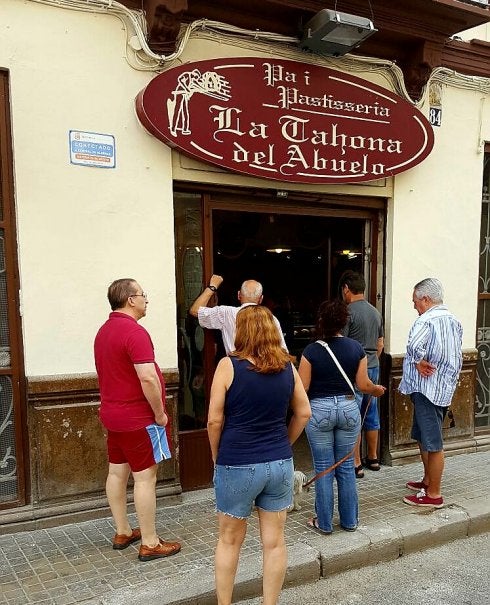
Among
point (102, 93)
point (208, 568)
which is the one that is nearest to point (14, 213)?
point (102, 93)

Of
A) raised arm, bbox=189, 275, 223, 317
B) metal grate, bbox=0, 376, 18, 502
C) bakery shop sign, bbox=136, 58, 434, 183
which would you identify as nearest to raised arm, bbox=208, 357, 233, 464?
raised arm, bbox=189, 275, 223, 317

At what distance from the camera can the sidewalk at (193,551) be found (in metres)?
3.05

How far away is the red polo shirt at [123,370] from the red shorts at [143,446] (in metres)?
0.05

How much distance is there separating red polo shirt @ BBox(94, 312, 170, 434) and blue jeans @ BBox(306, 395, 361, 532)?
117cm

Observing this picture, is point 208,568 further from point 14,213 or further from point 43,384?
point 14,213

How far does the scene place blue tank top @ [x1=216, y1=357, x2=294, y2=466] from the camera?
2.56 metres

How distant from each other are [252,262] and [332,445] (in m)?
2.65

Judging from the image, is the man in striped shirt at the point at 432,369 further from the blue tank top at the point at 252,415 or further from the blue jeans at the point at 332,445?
the blue tank top at the point at 252,415

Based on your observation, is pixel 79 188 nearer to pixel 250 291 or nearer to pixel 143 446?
pixel 250 291

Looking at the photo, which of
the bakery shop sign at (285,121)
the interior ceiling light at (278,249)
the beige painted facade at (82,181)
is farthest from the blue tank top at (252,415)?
the interior ceiling light at (278,249)

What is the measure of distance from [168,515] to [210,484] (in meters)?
0.66

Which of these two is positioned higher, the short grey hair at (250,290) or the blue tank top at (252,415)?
the short grey hair at (250,290)

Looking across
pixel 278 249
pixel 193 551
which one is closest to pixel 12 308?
pixel 193 551

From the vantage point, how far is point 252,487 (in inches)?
102
